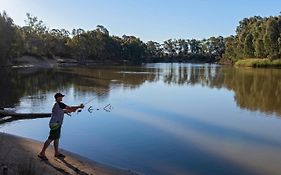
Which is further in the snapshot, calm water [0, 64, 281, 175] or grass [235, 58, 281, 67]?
grass [235, 58, 281, 67]

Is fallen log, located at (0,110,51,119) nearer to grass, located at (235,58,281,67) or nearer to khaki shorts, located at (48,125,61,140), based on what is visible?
khaki shorts, located at (48,125,61,140)

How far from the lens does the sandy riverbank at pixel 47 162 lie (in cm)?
1073

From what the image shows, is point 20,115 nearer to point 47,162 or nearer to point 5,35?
point 47,162

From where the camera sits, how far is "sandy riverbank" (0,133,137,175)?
1073cm

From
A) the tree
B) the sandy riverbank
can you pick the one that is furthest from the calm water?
the tree

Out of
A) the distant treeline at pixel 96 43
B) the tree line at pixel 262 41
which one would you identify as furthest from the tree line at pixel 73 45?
the tree line at pixel 262 41

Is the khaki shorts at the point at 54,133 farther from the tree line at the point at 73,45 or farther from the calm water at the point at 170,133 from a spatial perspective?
the tree line at the point at 73,45

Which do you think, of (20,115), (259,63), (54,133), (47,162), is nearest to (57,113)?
(54,133)

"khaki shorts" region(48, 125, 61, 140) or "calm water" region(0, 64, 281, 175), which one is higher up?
"khaki shorts" region(48, 125, 61, 140)

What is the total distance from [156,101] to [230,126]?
37.0 ft

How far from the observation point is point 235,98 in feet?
117

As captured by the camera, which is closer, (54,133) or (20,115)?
(54,133)

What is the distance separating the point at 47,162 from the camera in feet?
38.6

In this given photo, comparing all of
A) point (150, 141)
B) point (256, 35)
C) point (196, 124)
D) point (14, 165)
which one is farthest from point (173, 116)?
point (256, 35)
